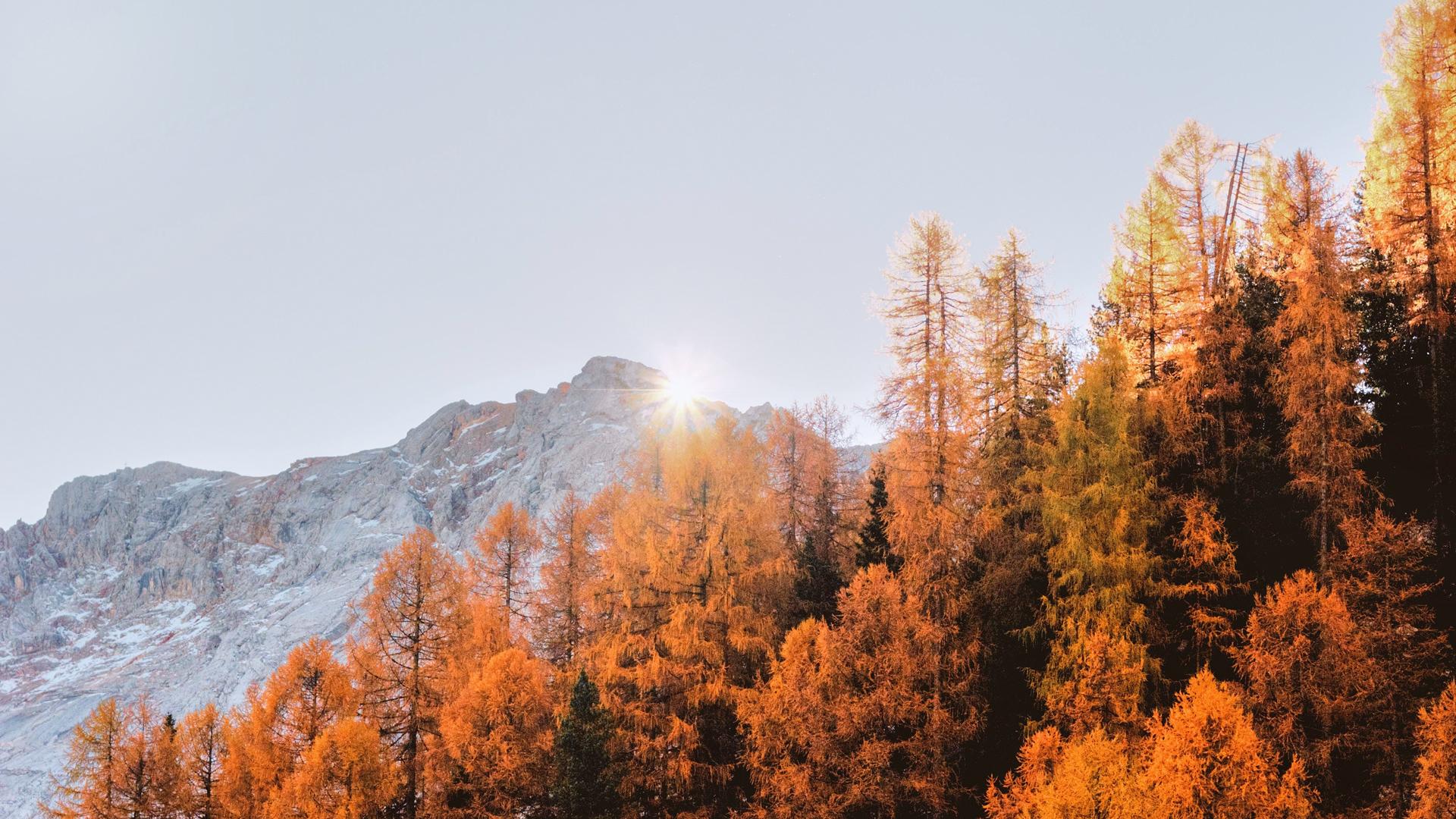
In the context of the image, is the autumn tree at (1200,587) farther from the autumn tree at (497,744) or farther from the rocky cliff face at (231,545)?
the rocky cliff face at (231,545)

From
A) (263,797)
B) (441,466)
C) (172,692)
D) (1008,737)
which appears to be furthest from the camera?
(441,466)

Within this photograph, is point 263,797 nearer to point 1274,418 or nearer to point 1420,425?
point 1274,418

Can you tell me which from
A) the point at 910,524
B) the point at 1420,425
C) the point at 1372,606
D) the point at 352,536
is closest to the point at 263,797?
the point at 910,524

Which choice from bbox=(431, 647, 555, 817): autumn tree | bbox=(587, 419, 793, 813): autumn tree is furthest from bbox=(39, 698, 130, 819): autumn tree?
bbox=(587, 419, 793, 813): autumn tree

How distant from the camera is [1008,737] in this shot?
773 inches

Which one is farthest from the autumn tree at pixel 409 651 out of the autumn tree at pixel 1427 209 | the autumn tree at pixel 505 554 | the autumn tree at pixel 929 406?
the autumn tree at pixel 1427 209

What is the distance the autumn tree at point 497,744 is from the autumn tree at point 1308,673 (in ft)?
57.5

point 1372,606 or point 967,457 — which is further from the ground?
point 967,457

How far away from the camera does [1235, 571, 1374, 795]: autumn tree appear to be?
15.6m

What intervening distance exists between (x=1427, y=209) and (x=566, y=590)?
87.1 feet

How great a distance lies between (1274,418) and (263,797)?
30.2 metres

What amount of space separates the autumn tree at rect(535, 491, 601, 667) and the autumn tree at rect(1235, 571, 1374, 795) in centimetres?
1901

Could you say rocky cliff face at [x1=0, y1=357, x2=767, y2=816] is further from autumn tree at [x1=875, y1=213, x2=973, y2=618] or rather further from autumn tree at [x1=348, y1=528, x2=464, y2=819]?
autumn tree at [x1=875, y1=213, x2=973, y2=618]

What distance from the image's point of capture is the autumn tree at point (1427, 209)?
18.2 metres
